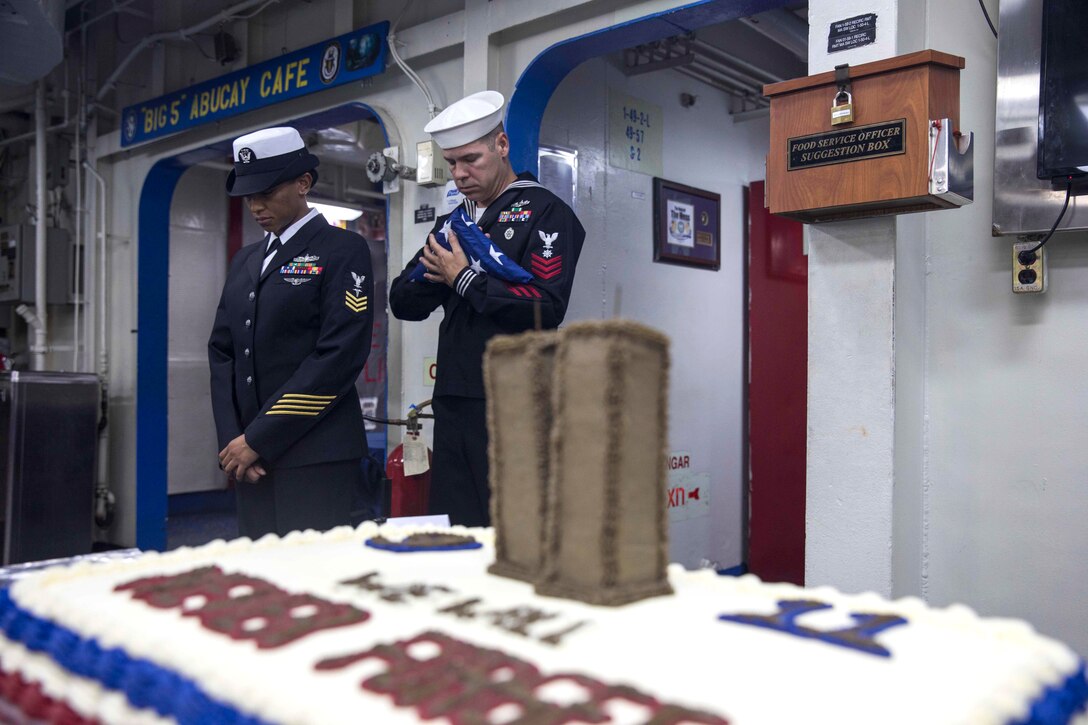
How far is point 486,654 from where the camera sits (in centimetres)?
82

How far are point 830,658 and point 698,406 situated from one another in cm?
388

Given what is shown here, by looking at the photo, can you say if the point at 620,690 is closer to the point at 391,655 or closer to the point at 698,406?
the point at 391,655

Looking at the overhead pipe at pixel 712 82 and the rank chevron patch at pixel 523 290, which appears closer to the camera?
the rank chevron patch at pixel 523 290

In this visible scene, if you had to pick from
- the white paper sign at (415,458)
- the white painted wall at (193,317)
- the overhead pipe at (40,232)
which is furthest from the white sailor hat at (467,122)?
the white painted wall at (193,317)

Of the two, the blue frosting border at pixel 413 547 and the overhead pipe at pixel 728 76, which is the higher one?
the overhead pipe at pixel 728 76

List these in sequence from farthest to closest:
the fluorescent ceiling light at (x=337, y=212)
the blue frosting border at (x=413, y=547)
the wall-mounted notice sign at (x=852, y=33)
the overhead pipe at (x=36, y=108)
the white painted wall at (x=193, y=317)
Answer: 1. the fluorescent ceiling light at (x=337, y=212)
2. the white painted wall at (x=193, y=317)
3. the overhead pipe at (x=36, y=108)
4. the wall-mounted notice sign at (x=852, y=33)
5. the blue frosting border at (x=413, y=547)

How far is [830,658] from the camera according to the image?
2.74 feet

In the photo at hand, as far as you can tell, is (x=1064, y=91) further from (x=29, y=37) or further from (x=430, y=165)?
(x=29, y=37)

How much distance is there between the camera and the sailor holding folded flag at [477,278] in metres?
2.14

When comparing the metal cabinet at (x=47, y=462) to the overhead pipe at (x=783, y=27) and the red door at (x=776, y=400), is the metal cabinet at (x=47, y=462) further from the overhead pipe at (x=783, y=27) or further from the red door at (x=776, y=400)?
the overhead pipe at (x=783, y=27)

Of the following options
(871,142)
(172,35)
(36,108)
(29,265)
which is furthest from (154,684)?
(36,108)

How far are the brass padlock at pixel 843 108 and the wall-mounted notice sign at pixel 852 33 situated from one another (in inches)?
8.4

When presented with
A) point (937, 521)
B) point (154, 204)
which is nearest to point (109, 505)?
point (154, 204)

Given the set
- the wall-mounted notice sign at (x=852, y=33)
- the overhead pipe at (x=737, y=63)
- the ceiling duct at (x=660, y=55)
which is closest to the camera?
the wall-mounted notice sign at (x=852, y=33)
